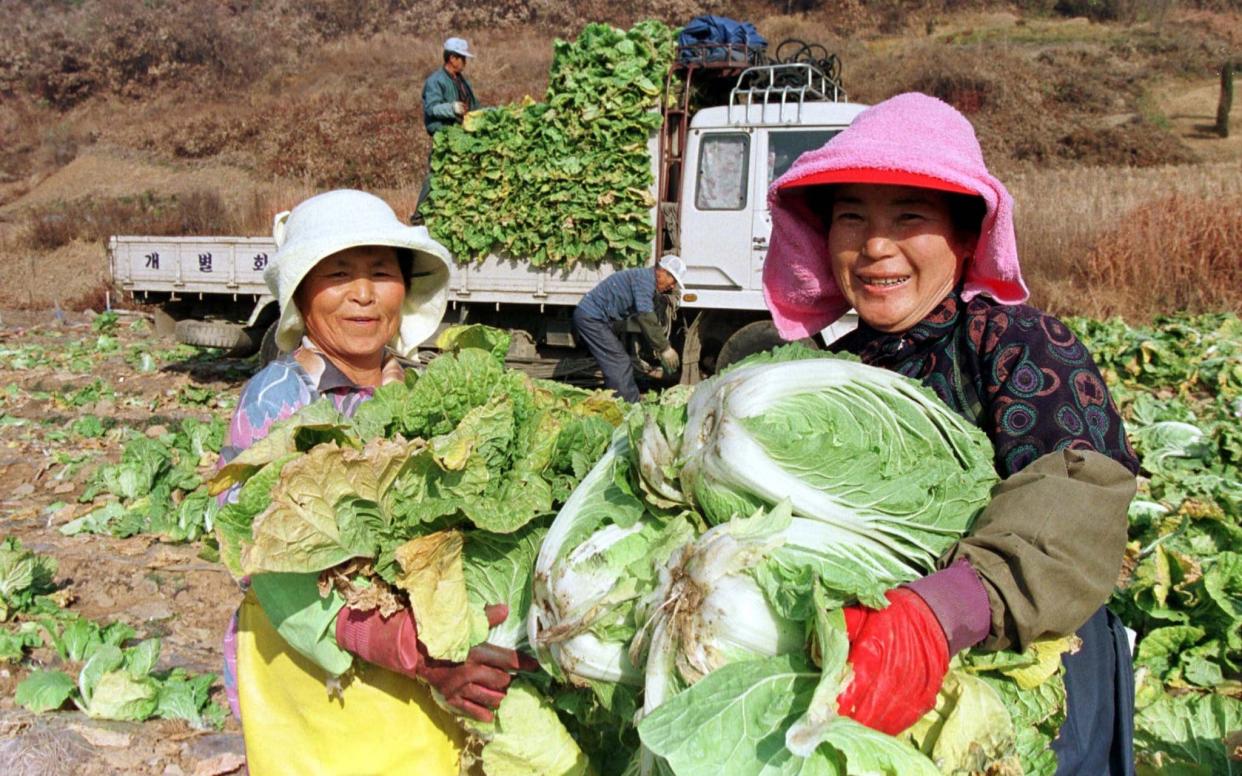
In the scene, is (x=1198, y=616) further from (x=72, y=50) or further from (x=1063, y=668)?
(x=72, y=50)

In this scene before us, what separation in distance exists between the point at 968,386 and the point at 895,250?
1.10 ft

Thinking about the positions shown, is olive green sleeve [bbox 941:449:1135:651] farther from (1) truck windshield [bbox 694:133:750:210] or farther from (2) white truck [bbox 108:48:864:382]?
A: (1) truck windshield [bbox 694:133:750:210]

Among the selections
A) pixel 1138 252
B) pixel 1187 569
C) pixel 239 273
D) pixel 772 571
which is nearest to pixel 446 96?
pixel 239 273

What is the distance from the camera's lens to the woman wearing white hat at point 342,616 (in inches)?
76.1

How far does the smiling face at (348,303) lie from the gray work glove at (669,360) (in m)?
7.46

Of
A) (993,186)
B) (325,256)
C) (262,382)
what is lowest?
(262,382)

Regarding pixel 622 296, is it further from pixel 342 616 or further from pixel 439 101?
pixel 342 616


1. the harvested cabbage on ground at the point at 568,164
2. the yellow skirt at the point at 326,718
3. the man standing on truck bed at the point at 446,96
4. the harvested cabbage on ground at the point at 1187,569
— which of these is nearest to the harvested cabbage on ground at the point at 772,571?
the yellow skirt at the point at 326,718

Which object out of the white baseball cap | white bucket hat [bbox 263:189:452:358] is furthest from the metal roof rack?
white bucket hat [bbox 263:189:452:358]

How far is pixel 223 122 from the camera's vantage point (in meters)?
36.1

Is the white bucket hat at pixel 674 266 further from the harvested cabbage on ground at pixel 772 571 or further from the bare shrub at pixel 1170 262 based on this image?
the harvested cabbage on ground at pixel 772 571

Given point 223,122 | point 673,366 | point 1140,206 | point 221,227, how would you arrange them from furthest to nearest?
point 223,122 < point 221,227 < point 1140,206 < point 673,366

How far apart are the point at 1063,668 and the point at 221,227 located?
2512 centimetres

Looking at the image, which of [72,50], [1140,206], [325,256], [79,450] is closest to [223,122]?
[72,50]
